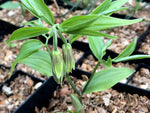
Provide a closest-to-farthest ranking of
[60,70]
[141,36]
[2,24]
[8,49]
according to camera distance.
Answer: [60,70]
[141,36]
[8,49]
[2,24]

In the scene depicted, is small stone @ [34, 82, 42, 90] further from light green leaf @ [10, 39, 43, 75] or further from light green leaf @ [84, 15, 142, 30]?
light green leaf @ [84, 15, 142, 30]

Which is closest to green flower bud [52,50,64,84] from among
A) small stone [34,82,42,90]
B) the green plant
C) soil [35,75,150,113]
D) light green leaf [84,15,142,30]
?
the green plant

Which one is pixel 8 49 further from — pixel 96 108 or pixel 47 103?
pixel 96 108

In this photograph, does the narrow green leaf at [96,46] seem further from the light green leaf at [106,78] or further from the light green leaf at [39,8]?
the light green leaf at [39,8]

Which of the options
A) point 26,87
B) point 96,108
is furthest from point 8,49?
point 96,108

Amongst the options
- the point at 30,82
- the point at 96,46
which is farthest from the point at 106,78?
the point at 30,82

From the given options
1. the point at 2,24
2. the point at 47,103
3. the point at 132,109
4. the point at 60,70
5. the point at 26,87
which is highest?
the point at 2,24

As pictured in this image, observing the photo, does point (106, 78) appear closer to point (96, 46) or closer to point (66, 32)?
point (96, 46)
